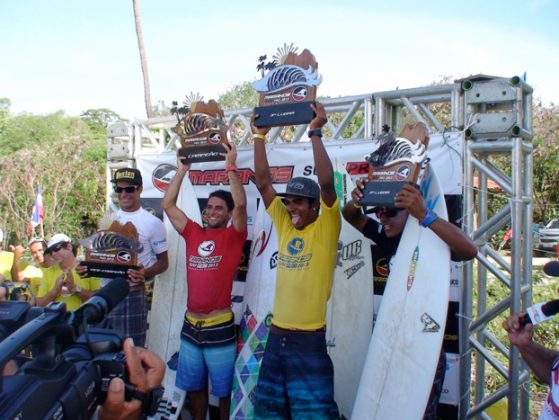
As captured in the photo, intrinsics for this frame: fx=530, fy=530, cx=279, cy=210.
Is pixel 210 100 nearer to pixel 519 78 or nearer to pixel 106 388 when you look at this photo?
pixel 519 78

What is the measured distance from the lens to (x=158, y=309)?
163 inches

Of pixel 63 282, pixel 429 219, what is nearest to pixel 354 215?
pixel 429 219

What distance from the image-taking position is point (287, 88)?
3182mm

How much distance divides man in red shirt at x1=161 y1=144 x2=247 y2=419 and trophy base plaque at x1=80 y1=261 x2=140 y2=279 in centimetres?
48

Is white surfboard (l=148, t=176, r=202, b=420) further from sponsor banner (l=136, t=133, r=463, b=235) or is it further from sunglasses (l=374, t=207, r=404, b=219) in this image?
sunglasses (l=374, t=207, r=404, b=219)

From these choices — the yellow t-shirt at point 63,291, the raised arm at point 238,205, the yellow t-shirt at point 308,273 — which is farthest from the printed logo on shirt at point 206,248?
the yellow t-shirt at point 63,291

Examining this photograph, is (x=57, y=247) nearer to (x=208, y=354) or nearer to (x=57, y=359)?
(x=208, y=354)

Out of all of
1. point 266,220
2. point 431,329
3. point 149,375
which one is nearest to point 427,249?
point 431,329

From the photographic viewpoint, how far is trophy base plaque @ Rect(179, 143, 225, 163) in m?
3.63

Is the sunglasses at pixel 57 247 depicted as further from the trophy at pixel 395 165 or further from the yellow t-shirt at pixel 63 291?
the trophy at pixel 395 165

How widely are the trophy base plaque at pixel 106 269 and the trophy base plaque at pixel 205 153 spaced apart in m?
0.85

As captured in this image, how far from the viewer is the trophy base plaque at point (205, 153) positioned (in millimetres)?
3631

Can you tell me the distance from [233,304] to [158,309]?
615mm

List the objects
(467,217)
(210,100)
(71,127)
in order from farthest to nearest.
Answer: (71,127)
(210,100)
(467,217)
